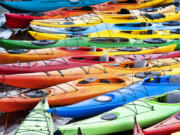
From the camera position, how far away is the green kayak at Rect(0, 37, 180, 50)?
7340 mm

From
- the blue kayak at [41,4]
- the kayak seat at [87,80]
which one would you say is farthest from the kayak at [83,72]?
the blue kayak at [41,4]

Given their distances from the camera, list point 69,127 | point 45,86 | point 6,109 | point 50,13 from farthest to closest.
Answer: point 50,13 → point 45,86 → point 6,109 → point 69,127

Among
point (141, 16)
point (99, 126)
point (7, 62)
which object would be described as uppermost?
point (141, 16)

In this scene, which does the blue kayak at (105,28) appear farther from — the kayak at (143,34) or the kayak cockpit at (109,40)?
the kayak cockpit at (109,40)

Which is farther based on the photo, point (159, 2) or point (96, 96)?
point (159, 2)

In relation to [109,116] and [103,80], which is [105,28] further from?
[109,116]

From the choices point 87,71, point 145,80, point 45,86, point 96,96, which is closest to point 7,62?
point 45,86

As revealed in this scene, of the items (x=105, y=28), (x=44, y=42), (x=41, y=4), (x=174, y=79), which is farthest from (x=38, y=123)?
(x=41, y=4)

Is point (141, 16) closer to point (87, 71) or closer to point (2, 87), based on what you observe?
point (87, 71)

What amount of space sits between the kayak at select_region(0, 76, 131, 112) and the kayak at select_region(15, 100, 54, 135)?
247 mm

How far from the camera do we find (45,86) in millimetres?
5957

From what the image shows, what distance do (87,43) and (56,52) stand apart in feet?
2.75

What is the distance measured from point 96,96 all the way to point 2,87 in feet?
6.79

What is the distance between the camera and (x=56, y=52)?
6.93 meters
